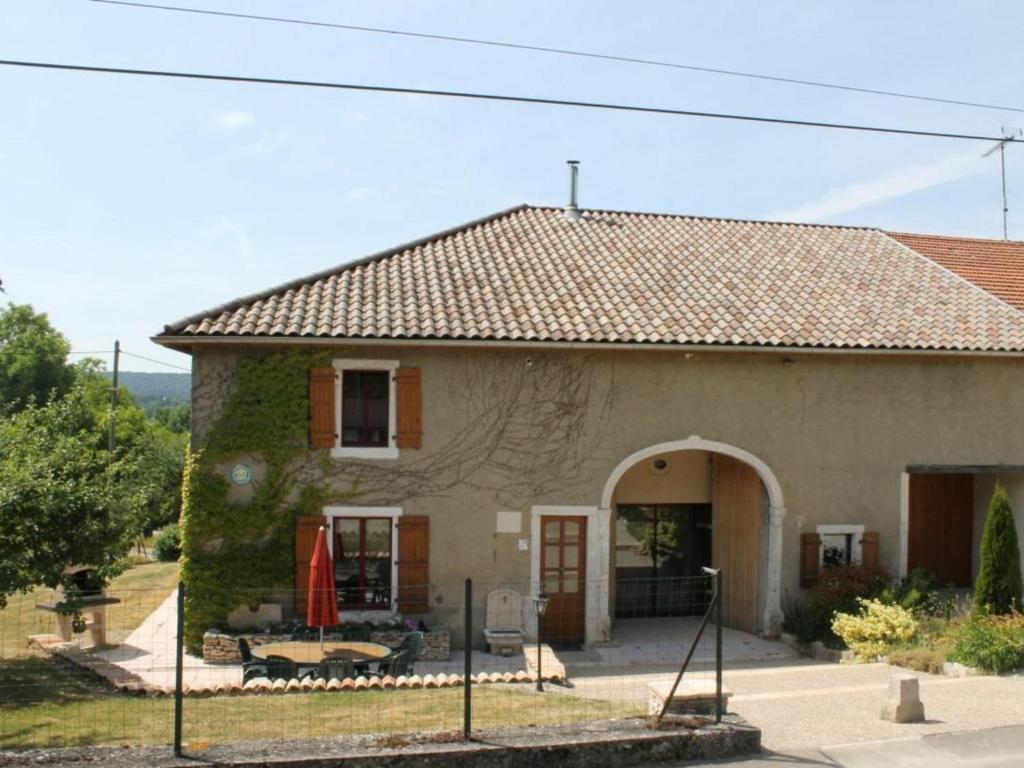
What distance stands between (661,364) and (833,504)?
3.82 meters

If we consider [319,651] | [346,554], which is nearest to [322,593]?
[319,651]

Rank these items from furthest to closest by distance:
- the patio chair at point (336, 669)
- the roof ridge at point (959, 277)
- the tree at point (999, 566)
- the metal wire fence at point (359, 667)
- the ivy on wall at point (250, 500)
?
the roof ridge at point (959, 277)
the ivy on wall at point (250, 500)
the tree at point (999, 566)
the patio chair at point (336, 669)
the metal wire fence at point (359, 667)

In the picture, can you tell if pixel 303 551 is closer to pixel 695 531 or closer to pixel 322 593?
pixel 322 593

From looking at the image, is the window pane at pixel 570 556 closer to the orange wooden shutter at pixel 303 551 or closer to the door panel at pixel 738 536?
the door panel at pixel 738 536

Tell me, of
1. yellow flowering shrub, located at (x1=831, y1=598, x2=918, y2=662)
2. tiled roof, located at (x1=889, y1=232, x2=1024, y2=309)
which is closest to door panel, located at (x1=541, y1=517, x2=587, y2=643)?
yellow flowering shrub, located at (x1=831, y1=598, x2=918, y2=662)

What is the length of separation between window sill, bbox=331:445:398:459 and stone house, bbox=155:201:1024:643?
5 cm

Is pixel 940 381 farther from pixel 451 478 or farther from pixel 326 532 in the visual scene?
pixel 326 532

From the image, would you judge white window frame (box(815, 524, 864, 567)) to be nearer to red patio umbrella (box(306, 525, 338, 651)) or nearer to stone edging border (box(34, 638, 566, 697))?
stone edging border (box(34, 638, 566, 697))

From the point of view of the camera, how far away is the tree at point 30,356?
54000 mm

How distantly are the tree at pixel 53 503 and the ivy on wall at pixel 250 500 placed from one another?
1133mm

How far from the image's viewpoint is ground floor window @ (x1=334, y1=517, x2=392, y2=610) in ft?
47.5

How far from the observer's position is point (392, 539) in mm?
14516

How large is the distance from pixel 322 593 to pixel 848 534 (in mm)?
8972

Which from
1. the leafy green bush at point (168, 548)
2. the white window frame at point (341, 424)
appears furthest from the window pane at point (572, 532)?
the leafy green bush at point (168, 548)
